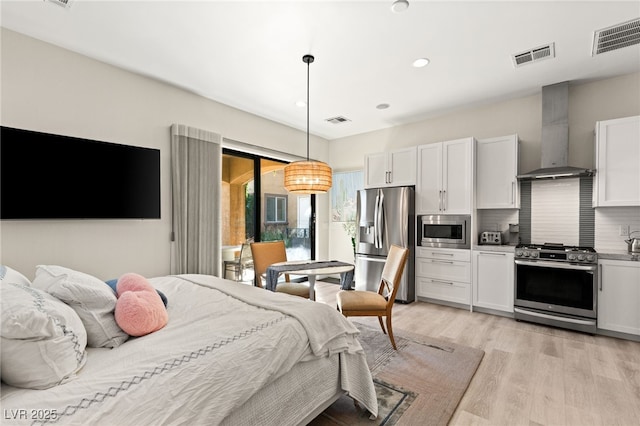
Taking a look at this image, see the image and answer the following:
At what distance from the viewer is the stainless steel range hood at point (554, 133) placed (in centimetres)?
349

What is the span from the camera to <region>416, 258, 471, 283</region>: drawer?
157 inches

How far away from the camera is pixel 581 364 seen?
8.25 ft

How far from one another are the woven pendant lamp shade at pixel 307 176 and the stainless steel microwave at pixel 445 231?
197 centimetres

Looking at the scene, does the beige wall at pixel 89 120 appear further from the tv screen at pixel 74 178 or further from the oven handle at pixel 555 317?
the oven handle at pixel 555 317

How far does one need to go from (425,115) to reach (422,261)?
7.36 ft


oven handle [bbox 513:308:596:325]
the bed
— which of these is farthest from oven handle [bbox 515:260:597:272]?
the bed

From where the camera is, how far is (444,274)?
13.6 feet

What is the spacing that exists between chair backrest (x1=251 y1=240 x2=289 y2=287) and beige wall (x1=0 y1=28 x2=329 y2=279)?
1.00 m

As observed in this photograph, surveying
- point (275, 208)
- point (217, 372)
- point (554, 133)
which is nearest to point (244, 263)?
point (275, 208)

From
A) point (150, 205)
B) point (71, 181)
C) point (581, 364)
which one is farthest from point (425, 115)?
point (71, 181)

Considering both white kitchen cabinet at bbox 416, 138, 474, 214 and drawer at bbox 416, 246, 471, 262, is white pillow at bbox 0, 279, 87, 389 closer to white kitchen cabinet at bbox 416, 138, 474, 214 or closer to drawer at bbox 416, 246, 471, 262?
drawer at bbox 416, 246, 471, 262

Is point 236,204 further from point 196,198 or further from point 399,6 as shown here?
point 399,6

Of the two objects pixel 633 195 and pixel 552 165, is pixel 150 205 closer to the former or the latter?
pixel 552 165

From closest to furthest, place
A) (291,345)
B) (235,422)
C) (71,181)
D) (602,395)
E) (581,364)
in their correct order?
1. (235,422)
2. (291,345)
3. (602,395)
4. (581,364)
5. (71,181)
